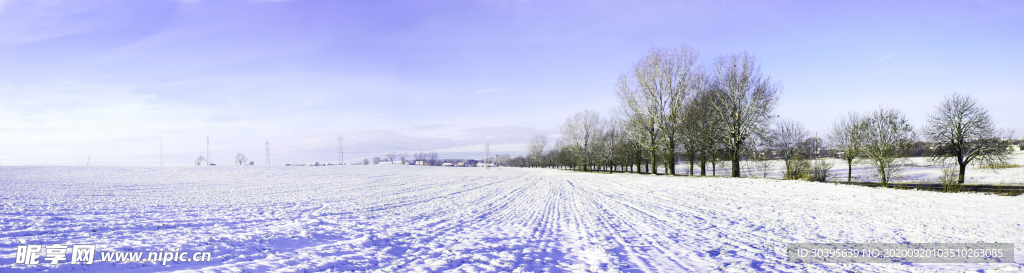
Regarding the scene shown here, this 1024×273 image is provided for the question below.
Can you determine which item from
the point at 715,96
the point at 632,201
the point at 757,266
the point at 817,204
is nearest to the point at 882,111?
the point at 715,96

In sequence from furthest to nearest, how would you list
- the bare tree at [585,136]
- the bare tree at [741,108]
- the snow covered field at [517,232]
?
1. the bare tree at [585,136]
2. the bare tree at [741,108]
3. the snow covered field at [517,232]

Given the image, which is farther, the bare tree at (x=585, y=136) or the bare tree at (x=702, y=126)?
the bare tree at (x=585, y=136)

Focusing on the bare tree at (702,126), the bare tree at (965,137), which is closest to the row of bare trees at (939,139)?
the bare tree at (965,137)

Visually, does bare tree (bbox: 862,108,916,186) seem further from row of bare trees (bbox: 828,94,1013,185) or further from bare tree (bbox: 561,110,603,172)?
bare tree (bbox: 561,110,603,172)

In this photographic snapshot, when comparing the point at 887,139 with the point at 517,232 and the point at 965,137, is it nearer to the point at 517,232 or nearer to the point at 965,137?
the point at 965,137

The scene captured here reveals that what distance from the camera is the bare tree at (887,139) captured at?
3275 centimetres

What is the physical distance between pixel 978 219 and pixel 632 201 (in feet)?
31.6

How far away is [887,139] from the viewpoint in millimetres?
33125

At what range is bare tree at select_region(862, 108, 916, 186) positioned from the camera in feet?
107

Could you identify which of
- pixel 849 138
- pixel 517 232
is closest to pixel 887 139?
pixel 849 138

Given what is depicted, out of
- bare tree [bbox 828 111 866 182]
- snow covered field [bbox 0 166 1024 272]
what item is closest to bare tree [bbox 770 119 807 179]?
bare tree [bbox 828 111 866 182]

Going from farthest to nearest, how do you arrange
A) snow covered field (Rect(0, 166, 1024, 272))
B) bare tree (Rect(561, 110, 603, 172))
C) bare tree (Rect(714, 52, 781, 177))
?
bare tree (Rect(561, 110, 603, 172)) → bare tree (Rect(714, 52, 781, 177)) → snow covered field (Rect(0, 166, 1024, 272))

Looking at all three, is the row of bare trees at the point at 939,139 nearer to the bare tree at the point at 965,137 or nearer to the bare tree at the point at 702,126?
the bare tree at the point at 965,137

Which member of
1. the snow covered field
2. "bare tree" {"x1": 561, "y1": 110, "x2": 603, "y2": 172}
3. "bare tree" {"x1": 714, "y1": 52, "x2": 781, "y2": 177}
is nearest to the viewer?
the snow covered field
